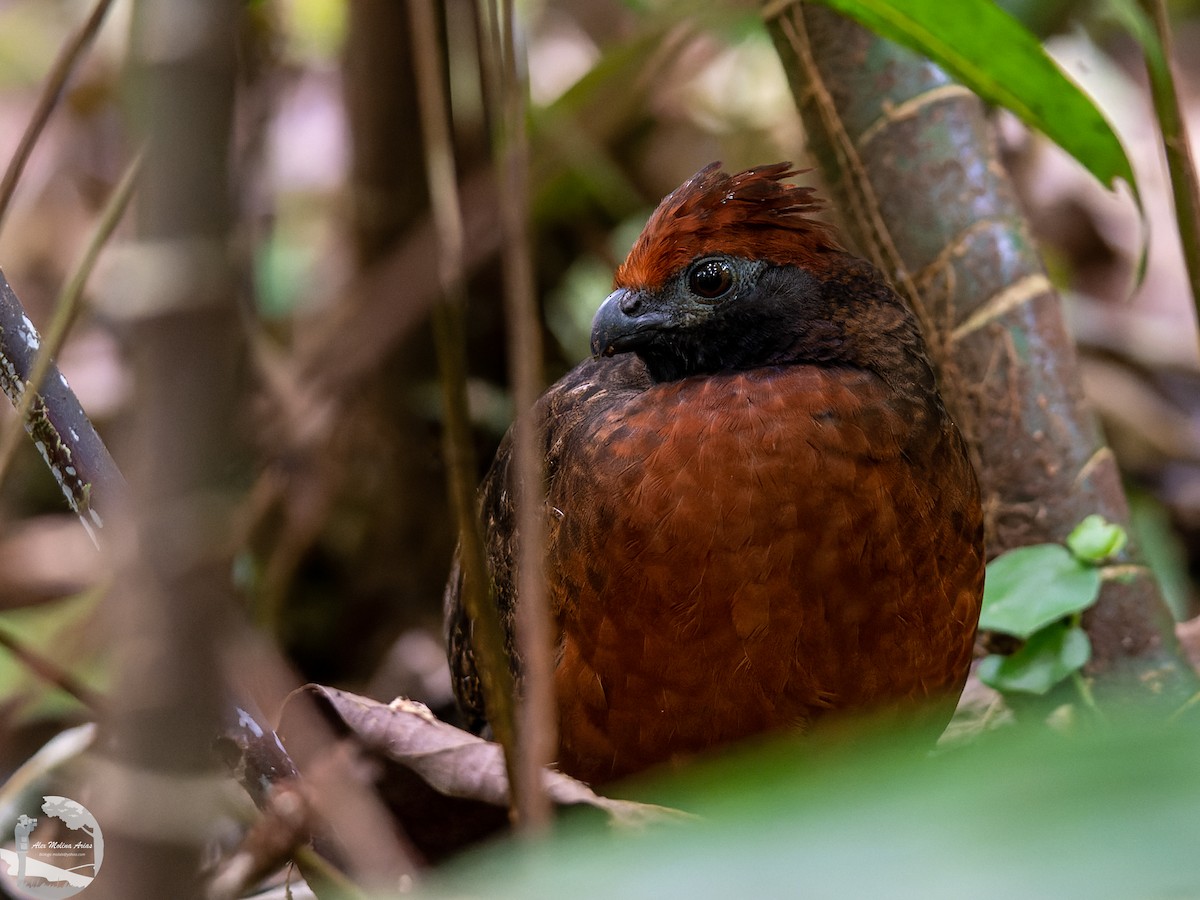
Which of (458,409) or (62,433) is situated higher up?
(62,433)

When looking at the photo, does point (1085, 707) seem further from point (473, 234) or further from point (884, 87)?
point (473, 234)

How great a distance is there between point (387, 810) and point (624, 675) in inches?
21.3

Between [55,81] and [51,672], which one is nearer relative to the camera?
[51,672]

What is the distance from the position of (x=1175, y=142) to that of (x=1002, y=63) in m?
0.50

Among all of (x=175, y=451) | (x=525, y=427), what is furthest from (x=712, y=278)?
(x=175, y=451)

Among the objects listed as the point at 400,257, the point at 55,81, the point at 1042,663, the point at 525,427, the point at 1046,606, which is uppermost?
the point at 400,257

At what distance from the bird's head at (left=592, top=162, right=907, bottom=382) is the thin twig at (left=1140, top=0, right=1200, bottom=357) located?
1.81ft

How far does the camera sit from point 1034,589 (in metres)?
2.73

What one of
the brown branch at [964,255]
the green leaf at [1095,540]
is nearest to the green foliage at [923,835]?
the green leaf at [1095,540]

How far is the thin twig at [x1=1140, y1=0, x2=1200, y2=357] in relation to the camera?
213 cm

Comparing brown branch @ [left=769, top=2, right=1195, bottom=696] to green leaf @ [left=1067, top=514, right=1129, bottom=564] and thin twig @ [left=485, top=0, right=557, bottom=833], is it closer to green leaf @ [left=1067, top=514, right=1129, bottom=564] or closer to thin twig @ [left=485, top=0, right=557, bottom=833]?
green leaf @ [left=1067, top=514, right=1129, bottom=564]

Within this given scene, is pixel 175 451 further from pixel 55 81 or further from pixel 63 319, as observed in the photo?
pixel 55 81

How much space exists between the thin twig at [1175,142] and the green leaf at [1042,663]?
0.77 metres

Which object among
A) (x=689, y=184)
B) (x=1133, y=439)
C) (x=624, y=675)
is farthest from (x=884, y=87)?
(x=1133, y=439)
